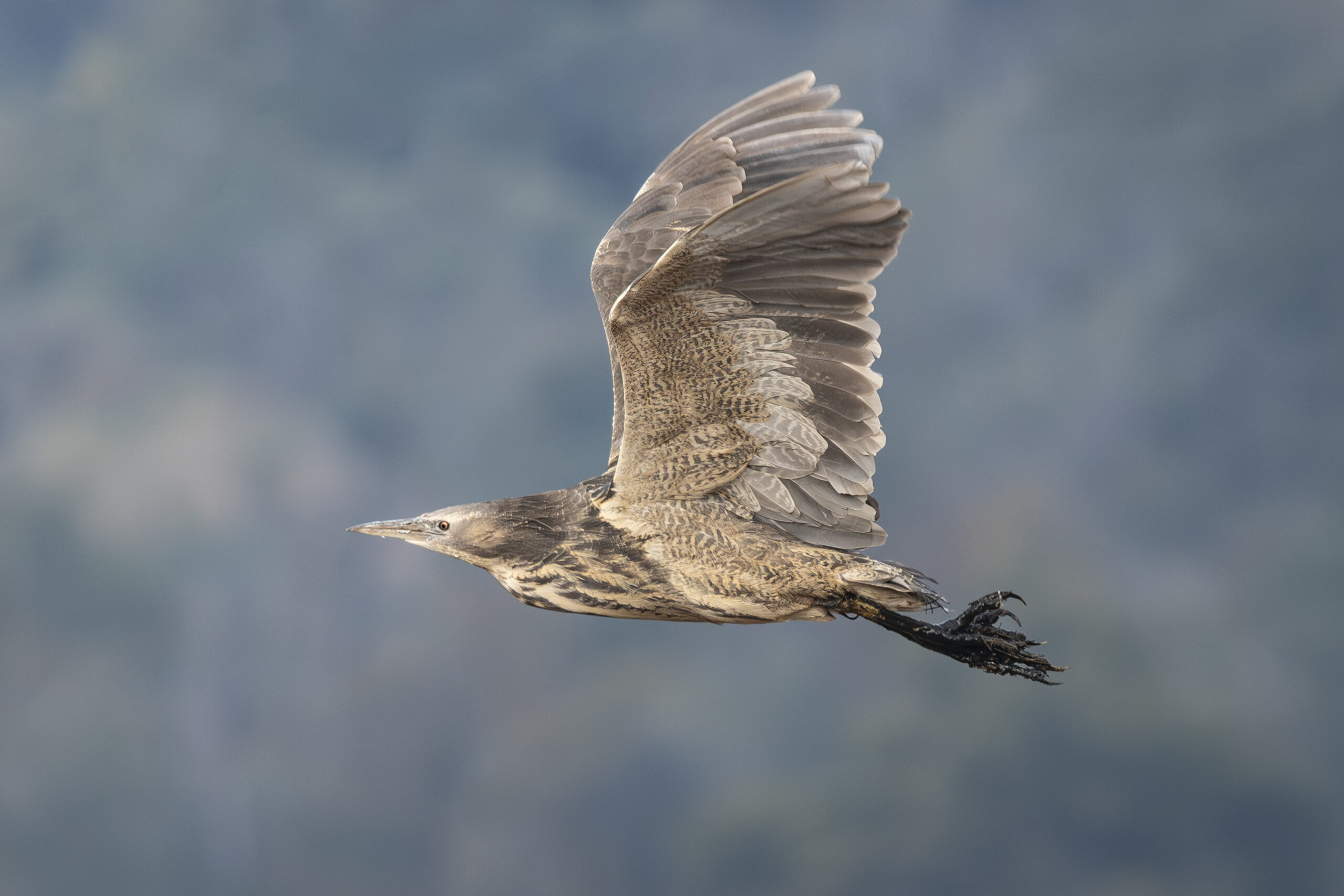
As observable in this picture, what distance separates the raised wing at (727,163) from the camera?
26.2ft

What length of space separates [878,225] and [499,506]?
8.89ft

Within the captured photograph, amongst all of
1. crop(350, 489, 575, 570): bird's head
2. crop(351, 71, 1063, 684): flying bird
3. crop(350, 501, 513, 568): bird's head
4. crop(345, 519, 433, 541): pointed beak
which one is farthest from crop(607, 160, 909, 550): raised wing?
crop(345, 519, 433, 541): pointed beak

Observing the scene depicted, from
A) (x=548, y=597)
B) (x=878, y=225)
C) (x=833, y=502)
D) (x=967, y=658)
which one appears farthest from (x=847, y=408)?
(x=548, y=597)

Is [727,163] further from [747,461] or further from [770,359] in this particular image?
[747,461]

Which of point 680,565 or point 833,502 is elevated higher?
Result: point 833,502

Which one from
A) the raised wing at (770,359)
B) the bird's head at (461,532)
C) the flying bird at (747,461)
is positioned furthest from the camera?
the bird's head at (461,532)

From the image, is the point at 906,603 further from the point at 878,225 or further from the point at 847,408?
the point at 878,225

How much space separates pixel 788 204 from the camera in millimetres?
6148

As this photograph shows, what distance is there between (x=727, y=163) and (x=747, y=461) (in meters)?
2.40

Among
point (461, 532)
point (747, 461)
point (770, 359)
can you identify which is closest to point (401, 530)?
point (461, 532)

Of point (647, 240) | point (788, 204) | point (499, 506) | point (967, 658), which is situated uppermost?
point (647, 240)

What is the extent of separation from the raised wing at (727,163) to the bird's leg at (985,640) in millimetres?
2420

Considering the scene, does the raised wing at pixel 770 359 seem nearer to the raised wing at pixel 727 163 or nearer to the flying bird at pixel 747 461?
the flying bird at pixel 747 461

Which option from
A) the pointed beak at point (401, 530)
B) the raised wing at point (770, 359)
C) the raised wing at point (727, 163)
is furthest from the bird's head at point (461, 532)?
the raised wing at point (727, 163)
